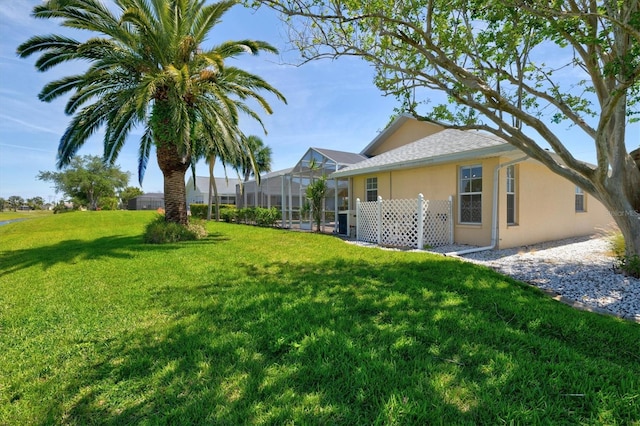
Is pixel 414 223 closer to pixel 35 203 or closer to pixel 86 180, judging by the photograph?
pixel 86 180

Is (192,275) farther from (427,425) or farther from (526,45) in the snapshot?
(526,45)

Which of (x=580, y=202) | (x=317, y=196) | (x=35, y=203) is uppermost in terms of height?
(x=35, y=203)

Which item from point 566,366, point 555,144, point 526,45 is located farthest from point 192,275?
point 526,45

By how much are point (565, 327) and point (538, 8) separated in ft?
19.5

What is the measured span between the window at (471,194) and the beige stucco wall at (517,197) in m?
0.20

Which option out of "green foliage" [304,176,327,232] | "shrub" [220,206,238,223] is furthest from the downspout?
"shrub" [220,206,238,223]

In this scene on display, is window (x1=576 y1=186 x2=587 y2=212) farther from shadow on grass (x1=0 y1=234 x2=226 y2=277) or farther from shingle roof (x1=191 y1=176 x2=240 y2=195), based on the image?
shingle roof (x1=191 y1=176 x2=240 y2=195)

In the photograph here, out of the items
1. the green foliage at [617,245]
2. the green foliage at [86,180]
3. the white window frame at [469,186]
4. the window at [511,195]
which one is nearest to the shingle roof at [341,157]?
the white window frame at [469,186]

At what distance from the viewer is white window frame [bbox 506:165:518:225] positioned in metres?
10.2

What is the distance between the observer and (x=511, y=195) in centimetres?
1032

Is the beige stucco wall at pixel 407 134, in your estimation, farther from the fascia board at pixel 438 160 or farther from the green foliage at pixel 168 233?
the green foliage at pixel 168 233

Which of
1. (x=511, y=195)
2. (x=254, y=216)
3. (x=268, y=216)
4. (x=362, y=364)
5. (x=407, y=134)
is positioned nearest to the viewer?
(x=362, y=364)

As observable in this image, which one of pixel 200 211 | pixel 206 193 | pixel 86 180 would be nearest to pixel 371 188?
pixel 200 211

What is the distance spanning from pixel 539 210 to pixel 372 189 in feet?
21.2
